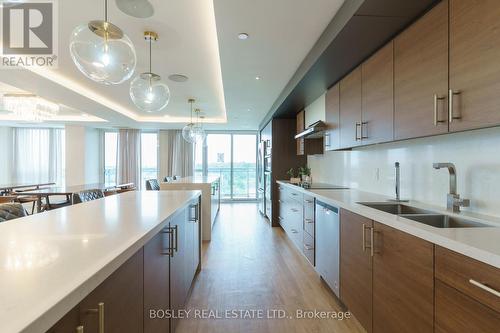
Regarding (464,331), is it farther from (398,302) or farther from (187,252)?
(187,252)

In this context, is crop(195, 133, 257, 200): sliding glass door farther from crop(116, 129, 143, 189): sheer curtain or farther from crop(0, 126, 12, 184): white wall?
crop(0, 126, 12, 184): white wall

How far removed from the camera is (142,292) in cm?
116

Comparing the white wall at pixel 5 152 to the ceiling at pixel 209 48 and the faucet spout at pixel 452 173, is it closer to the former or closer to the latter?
the ceiling at pixel 209 48

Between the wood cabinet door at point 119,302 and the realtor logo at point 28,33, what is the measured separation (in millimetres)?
2457

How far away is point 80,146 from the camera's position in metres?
8.09

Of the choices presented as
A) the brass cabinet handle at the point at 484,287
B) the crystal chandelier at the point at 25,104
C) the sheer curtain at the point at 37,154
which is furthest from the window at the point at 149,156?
the brass cabinet handle at the point at 484,287

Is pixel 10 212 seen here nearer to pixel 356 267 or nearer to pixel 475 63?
pixel 356 267

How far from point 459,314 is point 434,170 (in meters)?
1.24

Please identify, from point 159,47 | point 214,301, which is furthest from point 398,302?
point 159,47

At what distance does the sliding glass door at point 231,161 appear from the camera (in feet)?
30.8

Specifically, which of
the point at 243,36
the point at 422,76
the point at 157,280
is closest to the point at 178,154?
the point at 243,36

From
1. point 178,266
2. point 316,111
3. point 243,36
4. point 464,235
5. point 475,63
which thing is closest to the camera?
point 464,235

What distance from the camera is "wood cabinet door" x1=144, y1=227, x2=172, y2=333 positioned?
122 cm

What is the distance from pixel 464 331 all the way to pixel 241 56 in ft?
9.05
